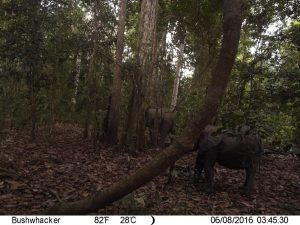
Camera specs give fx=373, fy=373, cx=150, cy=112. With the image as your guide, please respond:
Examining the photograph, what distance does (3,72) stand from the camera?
11.4 m

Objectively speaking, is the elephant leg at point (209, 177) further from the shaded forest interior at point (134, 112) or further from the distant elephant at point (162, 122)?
the distant elephant at point (162, 122)

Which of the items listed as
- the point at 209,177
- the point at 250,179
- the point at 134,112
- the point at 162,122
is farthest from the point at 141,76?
the point at 250,179

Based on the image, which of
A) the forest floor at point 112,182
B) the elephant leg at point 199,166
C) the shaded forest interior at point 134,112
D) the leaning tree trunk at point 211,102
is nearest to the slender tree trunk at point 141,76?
the shaded forest interior at point 134,112

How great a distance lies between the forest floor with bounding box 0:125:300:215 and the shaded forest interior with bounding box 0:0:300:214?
0.03 metres

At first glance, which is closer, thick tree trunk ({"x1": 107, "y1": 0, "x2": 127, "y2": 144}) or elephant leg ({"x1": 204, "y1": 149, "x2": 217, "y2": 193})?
elephant leg ({"x1": 204, "y1": 149, "x2": 217, "y2": 193})

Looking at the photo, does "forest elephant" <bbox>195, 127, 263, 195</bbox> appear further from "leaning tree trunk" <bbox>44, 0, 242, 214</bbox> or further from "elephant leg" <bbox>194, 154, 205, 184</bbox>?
"leaning tree trunk" <bbox>44, 0, 242, 214</bbox>

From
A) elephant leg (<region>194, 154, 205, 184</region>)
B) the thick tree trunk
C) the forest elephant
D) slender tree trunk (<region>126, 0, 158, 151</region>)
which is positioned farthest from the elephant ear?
the thick tree trunk

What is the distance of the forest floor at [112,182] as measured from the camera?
6090 mm

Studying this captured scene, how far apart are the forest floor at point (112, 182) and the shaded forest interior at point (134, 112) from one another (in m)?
0.03

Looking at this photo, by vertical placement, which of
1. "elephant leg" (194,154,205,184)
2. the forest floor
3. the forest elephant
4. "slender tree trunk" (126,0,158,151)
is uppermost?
"slender tree trunk" (126,0,158,151)

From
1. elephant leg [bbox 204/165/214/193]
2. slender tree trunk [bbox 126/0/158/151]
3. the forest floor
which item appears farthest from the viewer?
slender tree trunk [bbox 126/0/158/151]

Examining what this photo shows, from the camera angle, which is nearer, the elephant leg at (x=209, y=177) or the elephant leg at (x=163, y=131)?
the elephant leg at (x=209, y=177)

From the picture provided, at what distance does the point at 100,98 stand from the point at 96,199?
8.03 m

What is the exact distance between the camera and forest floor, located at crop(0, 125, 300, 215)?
240 inches
